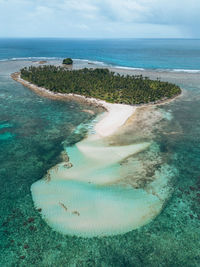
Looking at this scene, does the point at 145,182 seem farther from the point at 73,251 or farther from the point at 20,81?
the point at 20,81

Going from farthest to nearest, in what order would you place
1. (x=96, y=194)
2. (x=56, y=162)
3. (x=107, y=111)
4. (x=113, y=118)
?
(x=107, y=111) < (x=113, y=118) < (x=56, y=162) < (x=96, y=194)

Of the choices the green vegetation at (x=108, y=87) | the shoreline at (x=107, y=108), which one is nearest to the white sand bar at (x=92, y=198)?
the shoreline at (x=107, y=108)

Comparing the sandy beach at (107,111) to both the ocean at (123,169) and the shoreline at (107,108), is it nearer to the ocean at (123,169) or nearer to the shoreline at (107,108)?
the shoreline at (107,108)

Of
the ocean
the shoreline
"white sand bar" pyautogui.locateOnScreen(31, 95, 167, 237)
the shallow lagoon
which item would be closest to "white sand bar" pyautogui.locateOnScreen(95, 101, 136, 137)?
the shoreline

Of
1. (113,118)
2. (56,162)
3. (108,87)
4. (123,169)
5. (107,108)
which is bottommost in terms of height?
(56,162)

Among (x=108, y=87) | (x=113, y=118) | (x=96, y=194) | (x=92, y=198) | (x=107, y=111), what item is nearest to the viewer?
(x=92, y=198)

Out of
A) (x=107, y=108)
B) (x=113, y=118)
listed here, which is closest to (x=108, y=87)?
(x=107, y=108)

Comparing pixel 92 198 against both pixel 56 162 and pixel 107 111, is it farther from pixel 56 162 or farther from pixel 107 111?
pixel 107 111
